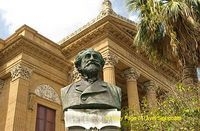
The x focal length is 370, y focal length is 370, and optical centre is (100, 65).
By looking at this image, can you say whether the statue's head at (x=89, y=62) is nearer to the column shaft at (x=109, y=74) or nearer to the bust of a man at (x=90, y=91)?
the bust of a man at (x=90, y=91)

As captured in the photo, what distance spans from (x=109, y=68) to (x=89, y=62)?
17.1 meters

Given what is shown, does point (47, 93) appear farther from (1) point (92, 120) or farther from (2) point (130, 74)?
(1) point (92, 120)

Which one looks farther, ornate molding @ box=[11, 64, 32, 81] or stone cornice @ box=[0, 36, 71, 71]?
stone cornice @ box=[0, 36, 71, 71]

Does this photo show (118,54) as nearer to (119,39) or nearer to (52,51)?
(119,39)

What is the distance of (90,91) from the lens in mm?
4125

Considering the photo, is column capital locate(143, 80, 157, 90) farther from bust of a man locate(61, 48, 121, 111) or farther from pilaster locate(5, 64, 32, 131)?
bust of a man locate(61, 48, 121, 111)

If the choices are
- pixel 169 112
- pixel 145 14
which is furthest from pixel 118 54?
pixel 169 112

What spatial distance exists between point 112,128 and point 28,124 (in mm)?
17212

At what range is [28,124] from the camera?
20.5m

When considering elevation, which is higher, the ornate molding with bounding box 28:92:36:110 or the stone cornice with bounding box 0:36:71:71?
the stone cornice with bounding box 0:36:71:71

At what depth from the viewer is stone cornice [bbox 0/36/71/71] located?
21703 mm

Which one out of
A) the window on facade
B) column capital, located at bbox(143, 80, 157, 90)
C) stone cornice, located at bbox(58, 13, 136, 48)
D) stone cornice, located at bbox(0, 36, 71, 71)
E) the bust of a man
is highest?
stone cornice, located at bbox(58, 13, 136, 48)

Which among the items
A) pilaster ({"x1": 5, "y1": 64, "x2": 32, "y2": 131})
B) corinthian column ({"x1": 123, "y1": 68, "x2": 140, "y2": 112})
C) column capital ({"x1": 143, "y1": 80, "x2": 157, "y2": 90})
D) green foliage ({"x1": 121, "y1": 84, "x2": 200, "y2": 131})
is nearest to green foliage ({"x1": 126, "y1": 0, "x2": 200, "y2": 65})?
green foliage ({"x1": 121, "y1": 84, "x2": 200, "y2": 131})

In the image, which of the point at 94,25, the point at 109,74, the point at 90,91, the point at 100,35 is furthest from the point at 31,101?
the point at 90,91
